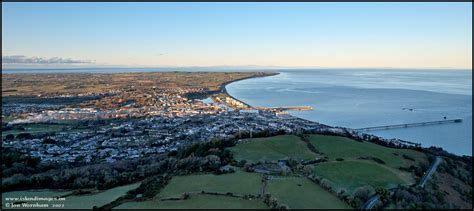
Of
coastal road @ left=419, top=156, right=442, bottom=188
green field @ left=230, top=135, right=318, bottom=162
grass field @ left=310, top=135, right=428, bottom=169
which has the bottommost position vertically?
coastal road @ left=419, top=156, right=442, bottom=188

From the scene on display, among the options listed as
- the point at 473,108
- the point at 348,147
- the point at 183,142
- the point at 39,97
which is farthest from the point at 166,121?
the point at 473,108

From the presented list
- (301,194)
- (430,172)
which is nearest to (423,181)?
(430,172)

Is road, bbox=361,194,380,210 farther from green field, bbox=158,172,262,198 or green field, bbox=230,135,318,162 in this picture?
green field, bbox=230,135,318,162

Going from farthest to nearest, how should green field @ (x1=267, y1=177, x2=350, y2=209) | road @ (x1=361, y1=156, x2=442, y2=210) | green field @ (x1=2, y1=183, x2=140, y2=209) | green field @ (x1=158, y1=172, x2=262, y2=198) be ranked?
green field @ (x1=158, y1=172, x2=262, y2=198) → green field @ (x1=2, y1=183, x2=140, y2=209) → road @ (x1=361, y1=156, x2=442, y2=210) → green field @ (x1=267, y1=177, x2=350, y2=209)

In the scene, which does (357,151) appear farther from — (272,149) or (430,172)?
(272,149)

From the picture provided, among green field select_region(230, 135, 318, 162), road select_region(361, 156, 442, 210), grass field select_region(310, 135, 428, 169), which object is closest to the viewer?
road select_region(361, 156, 442, 210)

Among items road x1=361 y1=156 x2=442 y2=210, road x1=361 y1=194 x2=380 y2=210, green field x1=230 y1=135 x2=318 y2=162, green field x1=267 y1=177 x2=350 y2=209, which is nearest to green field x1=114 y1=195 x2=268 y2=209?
green field x1=267 y1=177 x2=350 y2=209
